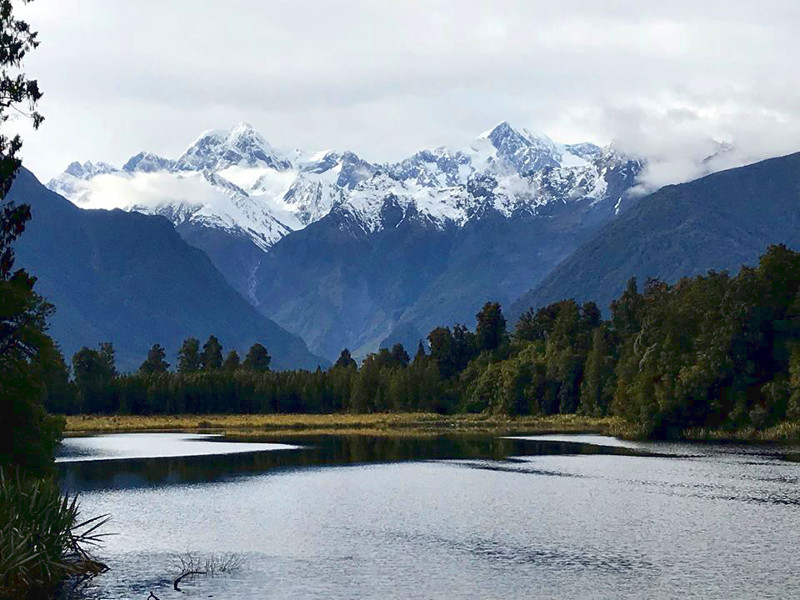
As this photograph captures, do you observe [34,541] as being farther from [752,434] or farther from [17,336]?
[752,434]

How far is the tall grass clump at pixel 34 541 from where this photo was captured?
49.1 meters

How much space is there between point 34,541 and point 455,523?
29567 mm

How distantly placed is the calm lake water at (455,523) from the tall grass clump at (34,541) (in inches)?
72.0

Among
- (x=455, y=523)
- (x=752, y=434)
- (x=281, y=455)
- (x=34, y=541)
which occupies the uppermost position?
(x=752, y=434)

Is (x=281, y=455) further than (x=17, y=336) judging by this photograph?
Yes

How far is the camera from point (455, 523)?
73.2m

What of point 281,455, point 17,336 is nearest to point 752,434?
point 281,455

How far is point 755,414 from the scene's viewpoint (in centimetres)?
14462

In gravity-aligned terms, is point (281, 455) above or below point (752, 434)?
below

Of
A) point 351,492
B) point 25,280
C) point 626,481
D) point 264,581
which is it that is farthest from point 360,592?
point 626,481

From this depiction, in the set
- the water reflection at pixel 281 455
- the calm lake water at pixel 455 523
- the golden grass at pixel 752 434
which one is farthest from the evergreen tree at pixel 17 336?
the golden grass at pixel 752 434

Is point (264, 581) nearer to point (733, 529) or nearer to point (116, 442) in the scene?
point (733, 529)

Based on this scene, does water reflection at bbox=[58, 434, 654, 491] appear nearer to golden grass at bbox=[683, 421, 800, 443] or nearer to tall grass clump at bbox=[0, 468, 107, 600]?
golden grass at bbox=[683, 421, 800, 443]

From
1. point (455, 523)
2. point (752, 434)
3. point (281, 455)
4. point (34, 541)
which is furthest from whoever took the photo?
point (752, 434)
